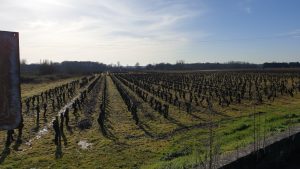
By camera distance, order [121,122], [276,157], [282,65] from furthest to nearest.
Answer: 1. [282,65]
2. [121,122]
3. [276,157]

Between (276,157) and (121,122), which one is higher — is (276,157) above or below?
above

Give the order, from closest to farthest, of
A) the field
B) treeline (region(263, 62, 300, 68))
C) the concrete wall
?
the concrete wall < the field < treeline (region(263, 62, 300, 68))

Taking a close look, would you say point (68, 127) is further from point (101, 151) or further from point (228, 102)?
point (228, 102)

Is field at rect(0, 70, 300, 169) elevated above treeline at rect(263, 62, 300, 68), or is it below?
below

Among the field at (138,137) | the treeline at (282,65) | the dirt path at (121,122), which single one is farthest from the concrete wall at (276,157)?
the treeline at (282,65)

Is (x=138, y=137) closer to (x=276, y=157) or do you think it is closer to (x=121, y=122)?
(x=121, y=122)

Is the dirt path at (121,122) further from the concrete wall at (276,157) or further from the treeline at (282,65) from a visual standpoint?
the treeline at (282,65)

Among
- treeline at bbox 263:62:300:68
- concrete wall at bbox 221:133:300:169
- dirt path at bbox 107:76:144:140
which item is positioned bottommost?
dirt path at bbox 107:76:144:140

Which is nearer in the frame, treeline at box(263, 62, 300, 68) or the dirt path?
the dirt path

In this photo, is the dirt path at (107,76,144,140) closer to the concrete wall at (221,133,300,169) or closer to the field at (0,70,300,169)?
the field at (0,70,300,169)

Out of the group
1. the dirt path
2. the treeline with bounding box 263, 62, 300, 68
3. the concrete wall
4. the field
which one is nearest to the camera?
the concrete wall

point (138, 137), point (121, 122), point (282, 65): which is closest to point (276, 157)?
point (138, 137)

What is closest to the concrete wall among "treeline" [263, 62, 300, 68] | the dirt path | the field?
the field

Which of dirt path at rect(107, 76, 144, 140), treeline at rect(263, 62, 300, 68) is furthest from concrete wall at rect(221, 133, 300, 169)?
treeline at rect(263, 62, 300, 68)
